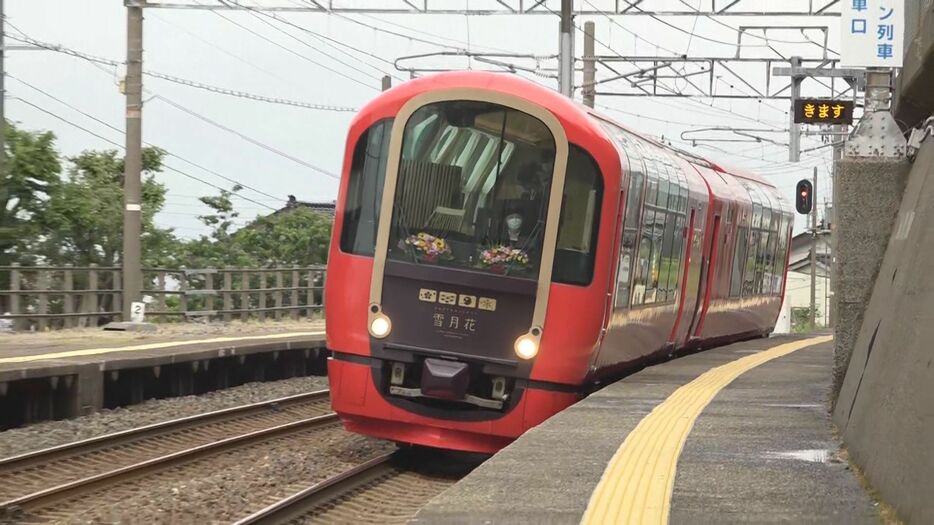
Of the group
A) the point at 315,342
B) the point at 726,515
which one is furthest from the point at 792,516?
the point at 315,342

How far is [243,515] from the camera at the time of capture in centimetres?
880

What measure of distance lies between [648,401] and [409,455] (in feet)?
7.52

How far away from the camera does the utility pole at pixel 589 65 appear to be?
26.5m

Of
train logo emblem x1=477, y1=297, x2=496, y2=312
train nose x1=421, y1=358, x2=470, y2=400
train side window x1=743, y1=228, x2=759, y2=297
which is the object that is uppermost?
train side window x1=743, y1=228, x2=759, y2=297

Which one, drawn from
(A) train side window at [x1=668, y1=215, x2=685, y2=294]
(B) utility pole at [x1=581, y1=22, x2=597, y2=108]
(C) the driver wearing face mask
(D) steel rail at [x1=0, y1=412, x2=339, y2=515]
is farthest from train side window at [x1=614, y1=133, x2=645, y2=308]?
(B) utility pole at [x1=581, y1=22, x2=597, y2=108]

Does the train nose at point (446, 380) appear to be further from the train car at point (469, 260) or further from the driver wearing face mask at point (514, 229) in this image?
the driver wearing face mask at point (514, 229)

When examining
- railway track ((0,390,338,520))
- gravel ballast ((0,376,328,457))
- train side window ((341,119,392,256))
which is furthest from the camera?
gravel ballast ((0,376,328,457))

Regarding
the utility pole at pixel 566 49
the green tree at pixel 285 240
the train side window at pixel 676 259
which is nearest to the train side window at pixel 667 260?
the train side window at pixel 676 259

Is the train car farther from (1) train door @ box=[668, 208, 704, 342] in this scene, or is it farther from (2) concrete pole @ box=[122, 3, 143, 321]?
(2) concrete pole @ box=[122, 3, 143, 321]

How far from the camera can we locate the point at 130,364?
15227 millimetres

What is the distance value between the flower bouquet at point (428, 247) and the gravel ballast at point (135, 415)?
4219 mm

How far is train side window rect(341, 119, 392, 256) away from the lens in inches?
407

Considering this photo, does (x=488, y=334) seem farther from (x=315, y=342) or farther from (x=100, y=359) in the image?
(x=315, y=342)

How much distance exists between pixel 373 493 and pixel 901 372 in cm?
457
